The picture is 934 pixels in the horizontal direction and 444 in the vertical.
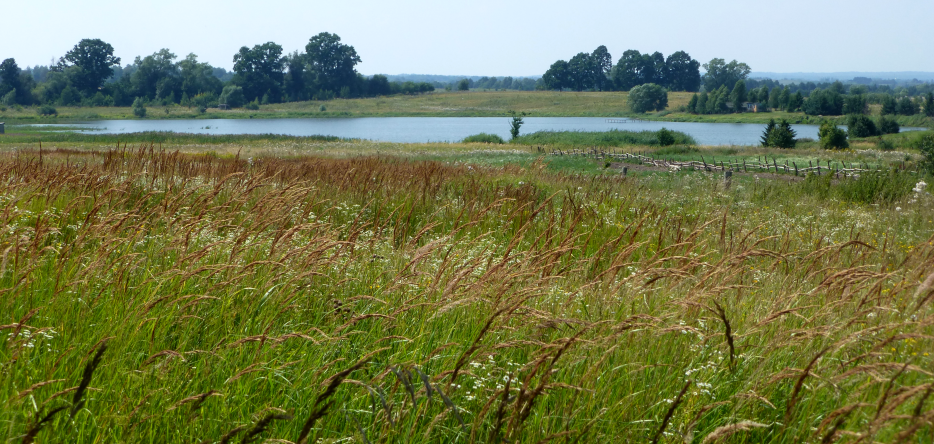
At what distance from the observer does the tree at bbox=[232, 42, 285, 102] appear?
147 meters

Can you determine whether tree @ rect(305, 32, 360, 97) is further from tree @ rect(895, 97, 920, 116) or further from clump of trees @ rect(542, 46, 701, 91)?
tree @ rect(895, 97, 920, 116)

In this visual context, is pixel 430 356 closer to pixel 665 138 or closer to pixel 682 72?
pixel 665 138

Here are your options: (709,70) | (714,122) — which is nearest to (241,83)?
(714,122)

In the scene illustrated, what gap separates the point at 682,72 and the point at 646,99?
221 feet

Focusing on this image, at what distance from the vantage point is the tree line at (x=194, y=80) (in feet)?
397

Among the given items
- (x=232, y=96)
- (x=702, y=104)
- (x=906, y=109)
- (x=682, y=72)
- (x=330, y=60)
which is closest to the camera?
(x=906, y=109)

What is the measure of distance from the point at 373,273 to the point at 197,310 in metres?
1.19

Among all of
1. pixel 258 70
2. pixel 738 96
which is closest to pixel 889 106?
pixel 738 96

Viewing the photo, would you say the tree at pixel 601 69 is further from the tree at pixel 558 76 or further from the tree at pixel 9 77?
the tree at pixel 9 77

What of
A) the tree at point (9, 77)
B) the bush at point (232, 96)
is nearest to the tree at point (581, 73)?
the bush at point (232, 96)

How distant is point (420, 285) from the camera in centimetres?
346

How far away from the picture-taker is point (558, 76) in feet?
617

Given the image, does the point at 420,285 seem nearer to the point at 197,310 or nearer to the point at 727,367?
the point at 197,310

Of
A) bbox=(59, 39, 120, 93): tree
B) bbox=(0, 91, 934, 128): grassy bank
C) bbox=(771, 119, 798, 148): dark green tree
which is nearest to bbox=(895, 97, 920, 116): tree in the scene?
bbox=(0, 91, 934, 128): grassy bank
